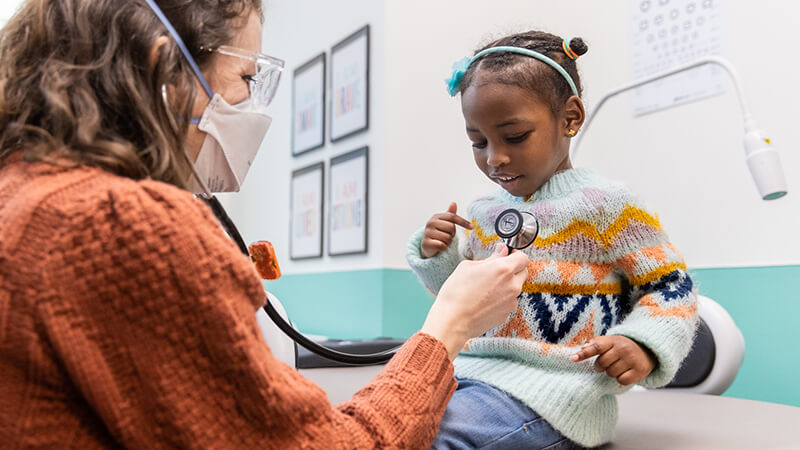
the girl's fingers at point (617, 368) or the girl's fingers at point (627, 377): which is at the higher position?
the girl's fingers at point (617, 368)

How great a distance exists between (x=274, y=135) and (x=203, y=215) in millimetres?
2919

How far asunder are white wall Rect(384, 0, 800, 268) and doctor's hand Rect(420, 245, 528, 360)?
0.69m

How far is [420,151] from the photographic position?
259cm

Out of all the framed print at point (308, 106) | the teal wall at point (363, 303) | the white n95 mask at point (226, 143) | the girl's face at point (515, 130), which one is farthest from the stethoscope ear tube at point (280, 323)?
the framed print at point (308, 106)

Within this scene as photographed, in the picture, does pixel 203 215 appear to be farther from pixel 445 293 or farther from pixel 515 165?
pixel 515 165

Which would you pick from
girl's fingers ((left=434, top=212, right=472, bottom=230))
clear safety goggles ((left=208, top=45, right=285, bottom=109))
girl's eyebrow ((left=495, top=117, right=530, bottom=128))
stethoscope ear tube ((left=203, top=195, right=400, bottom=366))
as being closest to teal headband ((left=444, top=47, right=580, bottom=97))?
girl's eyebrow ((left=495, top=117, right=530, bottom=128))

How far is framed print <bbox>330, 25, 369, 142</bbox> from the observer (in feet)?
8.73

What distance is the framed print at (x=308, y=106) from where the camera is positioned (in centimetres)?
300

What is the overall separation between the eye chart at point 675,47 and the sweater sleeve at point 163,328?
1856 mm

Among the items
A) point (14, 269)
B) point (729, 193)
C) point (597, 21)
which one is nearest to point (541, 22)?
point (597, 21)

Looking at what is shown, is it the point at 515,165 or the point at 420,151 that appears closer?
the point at 515,165

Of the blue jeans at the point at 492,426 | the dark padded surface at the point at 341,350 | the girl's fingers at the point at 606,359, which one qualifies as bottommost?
the dark padded surface at the point at 341,350

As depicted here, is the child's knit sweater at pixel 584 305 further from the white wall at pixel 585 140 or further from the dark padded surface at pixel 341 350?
the dark padded surface at pixel 341 350

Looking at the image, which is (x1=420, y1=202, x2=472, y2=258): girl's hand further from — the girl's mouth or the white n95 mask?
the white n95 mask
